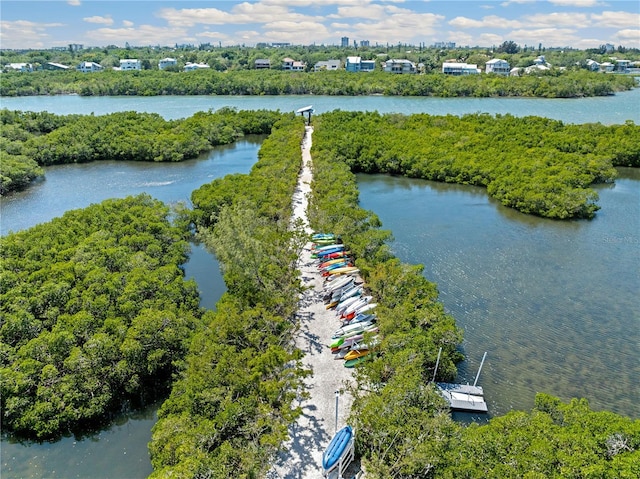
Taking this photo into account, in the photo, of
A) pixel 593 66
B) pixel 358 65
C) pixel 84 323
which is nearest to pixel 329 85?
pixel 358 65

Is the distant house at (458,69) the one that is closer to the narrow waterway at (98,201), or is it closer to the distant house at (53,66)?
the narrow waterway at (98,201)

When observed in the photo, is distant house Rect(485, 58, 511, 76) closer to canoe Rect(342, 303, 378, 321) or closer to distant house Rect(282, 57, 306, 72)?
distant house Rect(282, 57, 306, 72)

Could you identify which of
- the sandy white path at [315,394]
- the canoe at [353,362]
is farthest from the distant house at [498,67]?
the canoe at [353,362]

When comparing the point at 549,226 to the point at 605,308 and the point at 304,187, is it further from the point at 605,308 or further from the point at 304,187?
the point at 304,187

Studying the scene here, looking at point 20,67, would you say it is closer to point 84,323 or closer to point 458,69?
point 458,69

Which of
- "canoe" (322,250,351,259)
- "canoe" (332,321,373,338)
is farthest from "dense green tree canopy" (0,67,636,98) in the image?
"canoe" (332,321,373,338)
